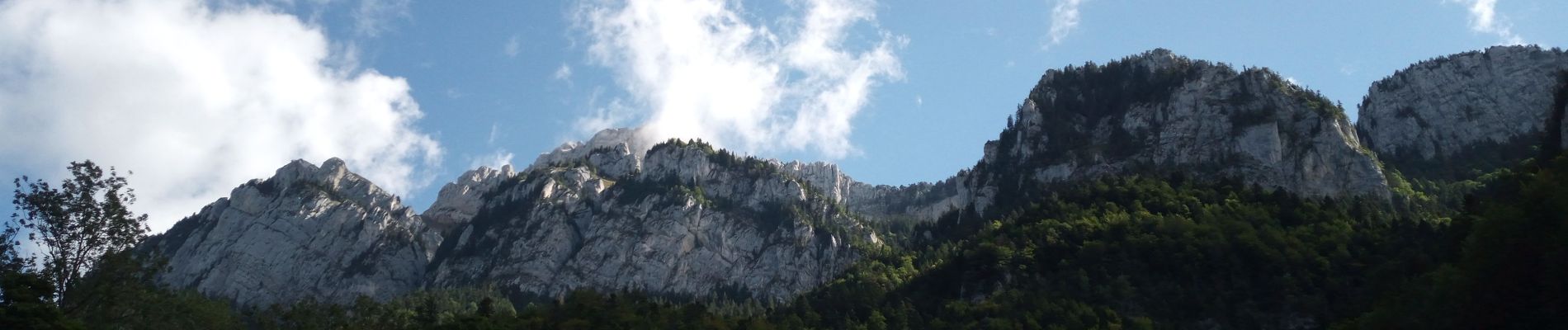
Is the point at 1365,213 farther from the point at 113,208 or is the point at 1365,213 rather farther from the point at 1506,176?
the point at 113,208

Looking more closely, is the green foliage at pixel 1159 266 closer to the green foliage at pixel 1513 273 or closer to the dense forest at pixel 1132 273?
the dense forest at pixel 1132 273

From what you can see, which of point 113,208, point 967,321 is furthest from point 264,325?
point 967,321

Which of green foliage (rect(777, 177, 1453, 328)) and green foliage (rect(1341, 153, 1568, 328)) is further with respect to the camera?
green foliage (rect(777, 177, 1453, 328))

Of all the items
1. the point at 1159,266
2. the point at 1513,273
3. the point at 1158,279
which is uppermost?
the point at 1159,266

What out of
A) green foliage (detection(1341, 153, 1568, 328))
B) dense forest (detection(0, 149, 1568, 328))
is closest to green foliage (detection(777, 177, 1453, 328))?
dense forest (detection(0, 149, 1568, 328))

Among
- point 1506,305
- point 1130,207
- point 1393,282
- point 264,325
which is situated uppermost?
point 1130,207

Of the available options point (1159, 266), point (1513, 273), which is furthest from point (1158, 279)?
point (1513, 273)

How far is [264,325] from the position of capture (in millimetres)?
122000

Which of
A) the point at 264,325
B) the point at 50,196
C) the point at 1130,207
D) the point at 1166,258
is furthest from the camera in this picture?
the point at 1130,207

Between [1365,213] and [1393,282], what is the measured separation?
5450cm

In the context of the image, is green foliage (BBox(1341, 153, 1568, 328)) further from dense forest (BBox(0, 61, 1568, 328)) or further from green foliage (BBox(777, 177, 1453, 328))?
green foliage (BBox(777, 177, 1453, 328))

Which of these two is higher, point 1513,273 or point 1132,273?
point 1132,273

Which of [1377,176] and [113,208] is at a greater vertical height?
[1377,176]

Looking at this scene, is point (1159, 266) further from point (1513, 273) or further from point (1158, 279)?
point (1513, 273)
